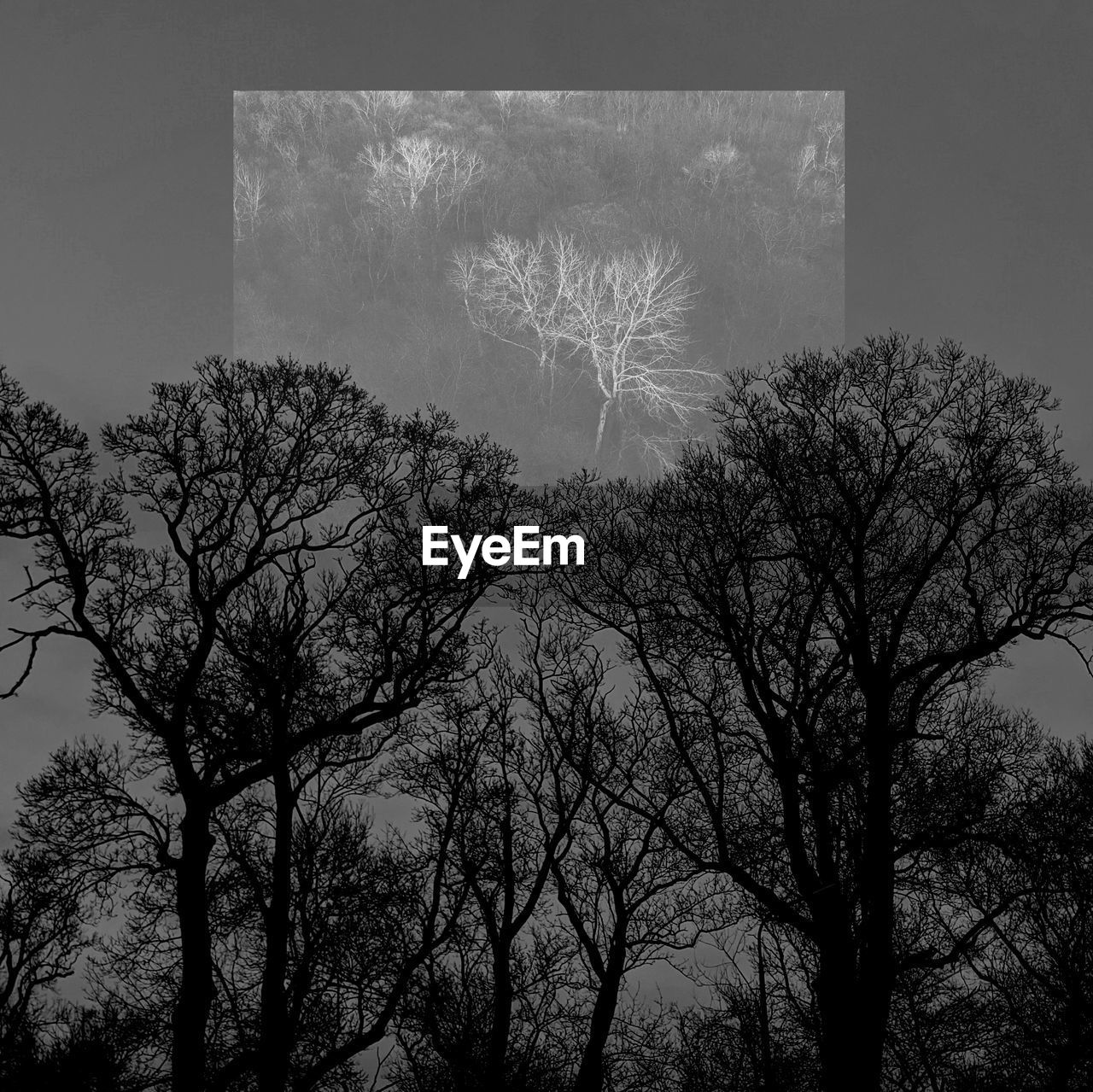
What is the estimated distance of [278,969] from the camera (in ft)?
40.3

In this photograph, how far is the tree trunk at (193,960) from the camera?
11086mm

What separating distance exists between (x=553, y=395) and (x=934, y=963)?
745cm

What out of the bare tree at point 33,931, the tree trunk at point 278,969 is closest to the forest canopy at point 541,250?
the tree trunk at point 278,969

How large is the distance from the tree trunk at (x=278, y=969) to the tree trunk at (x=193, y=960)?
0.69 m

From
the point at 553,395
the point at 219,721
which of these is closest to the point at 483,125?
the point at 553,395

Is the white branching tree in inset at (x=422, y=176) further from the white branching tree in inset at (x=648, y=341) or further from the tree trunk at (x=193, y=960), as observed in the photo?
the tree trunk at (x=193, y=960)

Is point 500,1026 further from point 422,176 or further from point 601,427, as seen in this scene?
point 422,176

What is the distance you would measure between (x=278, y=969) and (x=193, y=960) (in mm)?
1298

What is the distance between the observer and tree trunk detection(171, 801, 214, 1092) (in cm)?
1109

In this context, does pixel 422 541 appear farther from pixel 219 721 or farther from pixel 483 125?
pixel 483 125

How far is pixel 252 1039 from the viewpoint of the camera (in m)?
14.0

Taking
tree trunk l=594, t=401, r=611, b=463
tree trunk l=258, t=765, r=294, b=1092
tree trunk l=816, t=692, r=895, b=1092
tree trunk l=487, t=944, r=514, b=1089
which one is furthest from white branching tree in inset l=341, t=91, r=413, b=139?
tree trunk l=487, t=944, r=514, b=1089

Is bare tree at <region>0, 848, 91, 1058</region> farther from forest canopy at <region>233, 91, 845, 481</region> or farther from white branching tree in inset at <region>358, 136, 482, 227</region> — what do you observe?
white branching tree in inset at <region>358, 136, 482, 227</region>

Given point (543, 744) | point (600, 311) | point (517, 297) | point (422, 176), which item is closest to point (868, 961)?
point (543, 744)
